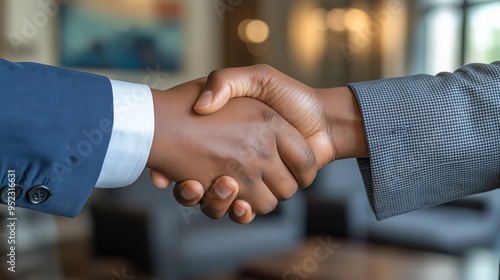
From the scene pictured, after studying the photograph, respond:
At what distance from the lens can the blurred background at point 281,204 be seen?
2654mm

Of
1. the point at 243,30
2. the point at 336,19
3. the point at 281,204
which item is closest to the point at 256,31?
the point at 243,30

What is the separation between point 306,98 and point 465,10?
451cm

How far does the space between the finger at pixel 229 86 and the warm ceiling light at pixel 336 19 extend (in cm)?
480

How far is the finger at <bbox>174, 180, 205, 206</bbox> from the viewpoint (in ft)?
3.66

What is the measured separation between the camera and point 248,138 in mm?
1156

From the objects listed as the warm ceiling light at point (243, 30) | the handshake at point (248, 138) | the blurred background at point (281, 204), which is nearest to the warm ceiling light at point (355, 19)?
the blurred background at point (281, 204)

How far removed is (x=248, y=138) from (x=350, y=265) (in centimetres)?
140

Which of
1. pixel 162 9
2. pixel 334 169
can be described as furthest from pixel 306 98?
pixel 162 9

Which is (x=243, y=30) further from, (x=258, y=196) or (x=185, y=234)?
(x=258, y=196)

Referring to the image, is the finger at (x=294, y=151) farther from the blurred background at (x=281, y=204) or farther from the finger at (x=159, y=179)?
the blurred background at (x=281, y=204)

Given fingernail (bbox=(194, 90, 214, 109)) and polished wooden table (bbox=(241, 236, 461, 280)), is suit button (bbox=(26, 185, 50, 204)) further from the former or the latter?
polished wooden table (bbox=(241, 236, 461, 280))

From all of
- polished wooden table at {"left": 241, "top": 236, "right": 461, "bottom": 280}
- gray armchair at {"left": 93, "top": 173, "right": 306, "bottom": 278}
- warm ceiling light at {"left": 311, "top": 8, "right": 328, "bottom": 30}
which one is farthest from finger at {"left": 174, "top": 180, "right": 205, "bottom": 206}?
warm ceiling light at {"left": 311, "top": 8, "right": 328, "bottom": 30}

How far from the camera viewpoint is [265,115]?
3.87 feet

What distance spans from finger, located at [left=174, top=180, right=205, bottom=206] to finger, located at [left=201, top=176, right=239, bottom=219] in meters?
0.03
